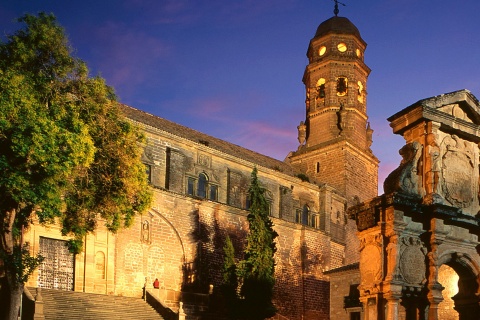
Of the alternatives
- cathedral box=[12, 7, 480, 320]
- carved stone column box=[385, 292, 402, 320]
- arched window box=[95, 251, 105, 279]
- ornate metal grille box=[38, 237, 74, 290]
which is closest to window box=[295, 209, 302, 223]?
cathedral box=[12, 7, 480, 320]

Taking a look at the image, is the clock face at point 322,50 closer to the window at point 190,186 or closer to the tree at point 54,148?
the window at point 190,186

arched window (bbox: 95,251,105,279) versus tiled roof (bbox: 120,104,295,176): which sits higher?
tiled roof (bbox: 120,104,295,176)

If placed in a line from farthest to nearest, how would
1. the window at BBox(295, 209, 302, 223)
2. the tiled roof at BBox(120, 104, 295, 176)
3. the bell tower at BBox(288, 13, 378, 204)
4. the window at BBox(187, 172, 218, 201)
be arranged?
the bell tower at BBox(288, 13, 378, 204), the window at BBox(295, 209, 302, 223), the window at BBox(187, 172, 218, 201), the tiled roof at BBox(120, 104, 295, 176)

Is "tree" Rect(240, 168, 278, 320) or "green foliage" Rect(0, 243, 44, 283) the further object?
"tree" Rect(240, 168, 278, 320)

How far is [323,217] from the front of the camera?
4466cm

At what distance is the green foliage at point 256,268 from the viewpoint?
102 ft

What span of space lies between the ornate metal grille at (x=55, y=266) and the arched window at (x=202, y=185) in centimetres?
1053

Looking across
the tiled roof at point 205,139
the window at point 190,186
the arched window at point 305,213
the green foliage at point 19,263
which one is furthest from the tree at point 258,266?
the green foliage at point 19,263

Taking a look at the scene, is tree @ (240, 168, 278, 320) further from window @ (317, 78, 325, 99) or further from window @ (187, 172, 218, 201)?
window @ (317, 78, 325, 99)

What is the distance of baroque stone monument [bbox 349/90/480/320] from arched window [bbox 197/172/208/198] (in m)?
24.1

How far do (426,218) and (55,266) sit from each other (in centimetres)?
1947

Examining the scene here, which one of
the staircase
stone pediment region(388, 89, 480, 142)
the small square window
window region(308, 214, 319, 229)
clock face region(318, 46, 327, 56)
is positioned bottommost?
the staircase

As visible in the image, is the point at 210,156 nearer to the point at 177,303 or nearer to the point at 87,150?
the point at 177,303

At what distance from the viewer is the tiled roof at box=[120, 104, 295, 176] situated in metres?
36.6
